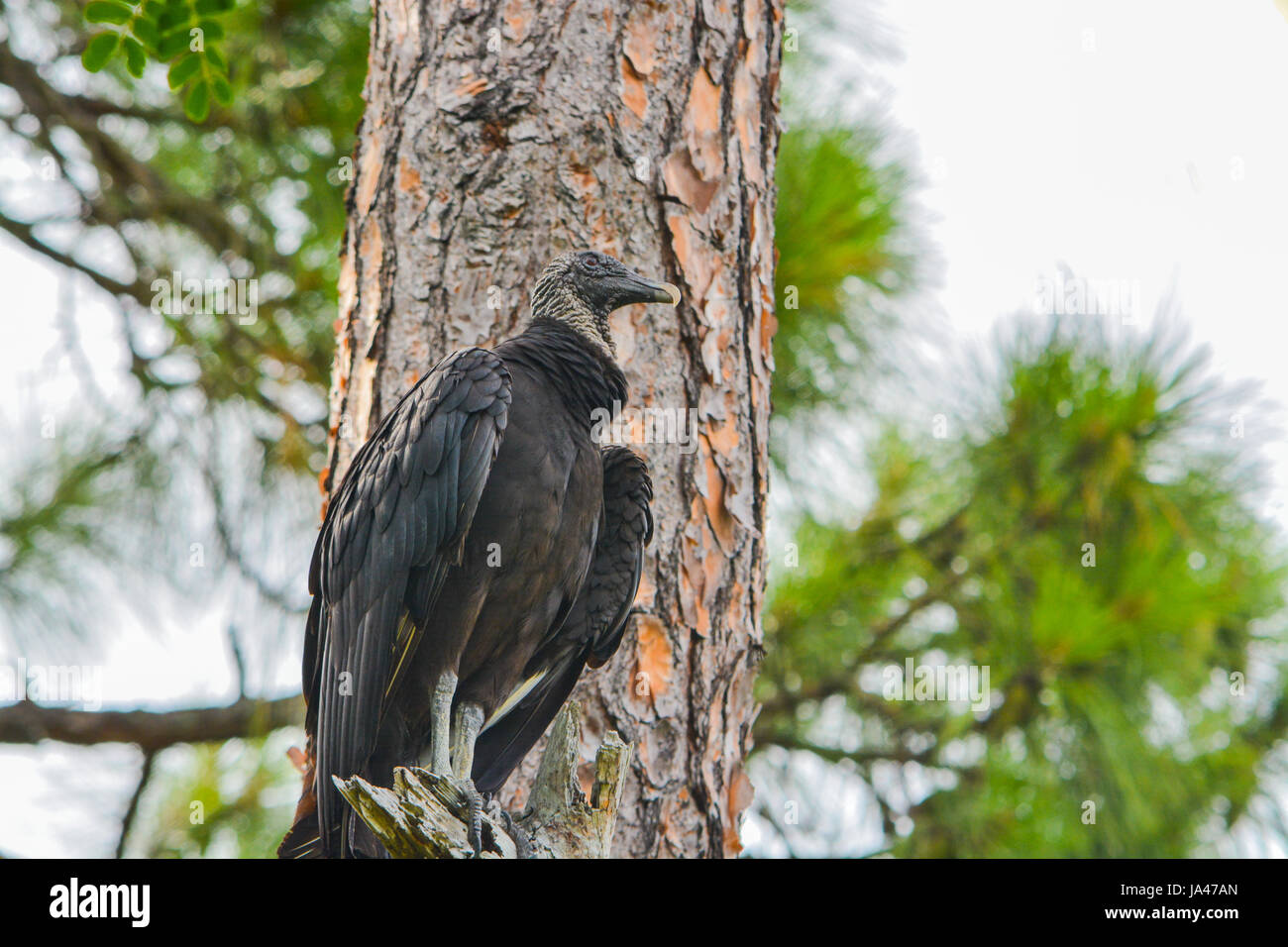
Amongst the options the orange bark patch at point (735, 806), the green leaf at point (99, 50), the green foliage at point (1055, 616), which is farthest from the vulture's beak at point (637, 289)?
the green foliage at point (1055, 616)

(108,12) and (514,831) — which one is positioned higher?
(108,12)

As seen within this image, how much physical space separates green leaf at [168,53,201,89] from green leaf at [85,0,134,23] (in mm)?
125

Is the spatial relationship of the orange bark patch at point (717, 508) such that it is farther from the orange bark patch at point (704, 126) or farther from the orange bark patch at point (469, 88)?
the orange bark patch at point (469, 88)

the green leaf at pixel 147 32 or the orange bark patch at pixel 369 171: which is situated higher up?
the green leaf at pixel 147 32

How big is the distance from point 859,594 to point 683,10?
2.51 m

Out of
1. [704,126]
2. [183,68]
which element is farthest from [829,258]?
[183,68]

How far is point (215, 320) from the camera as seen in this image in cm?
387

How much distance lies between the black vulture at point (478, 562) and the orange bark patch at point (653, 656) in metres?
0.21

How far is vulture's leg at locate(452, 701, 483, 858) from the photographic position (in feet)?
4.88

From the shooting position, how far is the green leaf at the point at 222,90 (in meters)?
2.23

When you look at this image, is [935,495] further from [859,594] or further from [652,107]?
[652,107]

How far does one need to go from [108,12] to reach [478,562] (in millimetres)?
1389

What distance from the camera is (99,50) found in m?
2.14

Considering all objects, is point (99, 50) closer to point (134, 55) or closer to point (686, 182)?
point (134, 55)
